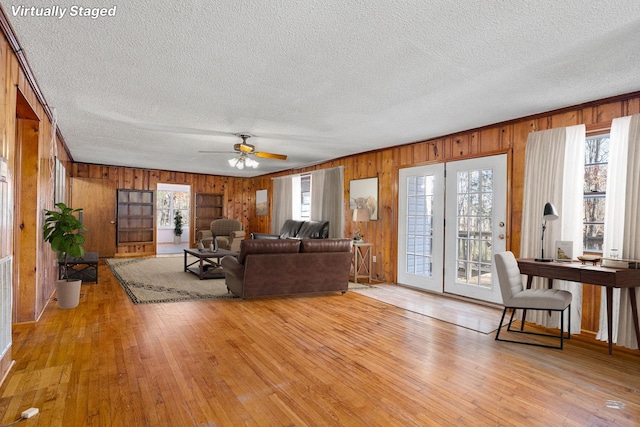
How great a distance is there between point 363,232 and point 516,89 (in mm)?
4042

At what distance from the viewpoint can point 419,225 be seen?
5.92 m

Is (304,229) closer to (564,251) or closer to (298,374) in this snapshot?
(564,251)

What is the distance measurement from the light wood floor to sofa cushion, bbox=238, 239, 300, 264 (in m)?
0.90

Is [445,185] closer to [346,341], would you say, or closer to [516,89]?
[516,89]

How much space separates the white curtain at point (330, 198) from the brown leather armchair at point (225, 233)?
7.24 feet

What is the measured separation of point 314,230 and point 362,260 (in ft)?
5.28

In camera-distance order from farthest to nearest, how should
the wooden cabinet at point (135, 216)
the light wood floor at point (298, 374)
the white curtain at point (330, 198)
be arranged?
the wooden cabinet at point (135, 216)
the white curtain at point (330, 198)
the light wood floor at point (298, 374)

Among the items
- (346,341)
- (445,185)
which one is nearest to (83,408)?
(346,341)

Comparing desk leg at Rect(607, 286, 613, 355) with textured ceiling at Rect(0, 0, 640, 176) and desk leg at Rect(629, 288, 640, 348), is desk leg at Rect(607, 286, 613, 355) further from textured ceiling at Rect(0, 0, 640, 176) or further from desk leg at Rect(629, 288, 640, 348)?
textured ceiling at Rect(0, 0, 640, 176)

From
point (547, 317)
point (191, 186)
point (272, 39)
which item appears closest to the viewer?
point (272, 39)

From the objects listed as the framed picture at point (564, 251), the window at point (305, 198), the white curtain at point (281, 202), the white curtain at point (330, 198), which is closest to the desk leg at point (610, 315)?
the framed picture at point (564, 251)

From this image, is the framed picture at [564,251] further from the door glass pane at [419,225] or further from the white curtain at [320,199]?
the white curtain at [320,199]

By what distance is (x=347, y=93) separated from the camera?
143 inches

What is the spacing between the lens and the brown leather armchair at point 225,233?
30.3 ft
